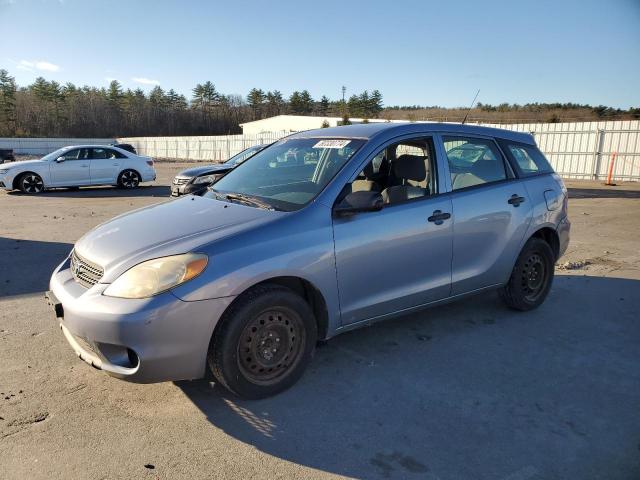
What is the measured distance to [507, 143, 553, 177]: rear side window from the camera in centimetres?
488

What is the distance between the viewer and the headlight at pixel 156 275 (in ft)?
9.32

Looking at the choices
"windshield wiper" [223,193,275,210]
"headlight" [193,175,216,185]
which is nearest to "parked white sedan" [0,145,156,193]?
"headlight" [193,175,216,185]

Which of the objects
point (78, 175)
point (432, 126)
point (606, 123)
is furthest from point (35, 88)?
point (432, 126)

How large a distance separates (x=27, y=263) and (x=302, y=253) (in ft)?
17.3

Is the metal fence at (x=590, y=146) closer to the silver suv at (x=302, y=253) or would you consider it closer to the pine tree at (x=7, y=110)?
the silver suv at (x=302, y=253)

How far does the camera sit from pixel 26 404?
3139 mm

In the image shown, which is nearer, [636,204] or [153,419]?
[153,419]

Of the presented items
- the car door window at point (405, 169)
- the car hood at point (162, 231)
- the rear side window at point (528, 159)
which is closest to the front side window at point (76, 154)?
the car hood at point (162, 231)

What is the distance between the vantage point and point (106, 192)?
16719 millimetres

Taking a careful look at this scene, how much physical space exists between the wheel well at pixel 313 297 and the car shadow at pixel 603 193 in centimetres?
1545

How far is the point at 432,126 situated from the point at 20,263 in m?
5.81

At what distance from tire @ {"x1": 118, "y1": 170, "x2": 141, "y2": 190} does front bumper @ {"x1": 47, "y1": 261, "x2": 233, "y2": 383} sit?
15573mm

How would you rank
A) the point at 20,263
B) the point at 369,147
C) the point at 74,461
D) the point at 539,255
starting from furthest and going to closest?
the point at 20,263 < the point at 539,255 < the point at 369,147 < the point at 74,461

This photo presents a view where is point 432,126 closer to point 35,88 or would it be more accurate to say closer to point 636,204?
point 636,204
